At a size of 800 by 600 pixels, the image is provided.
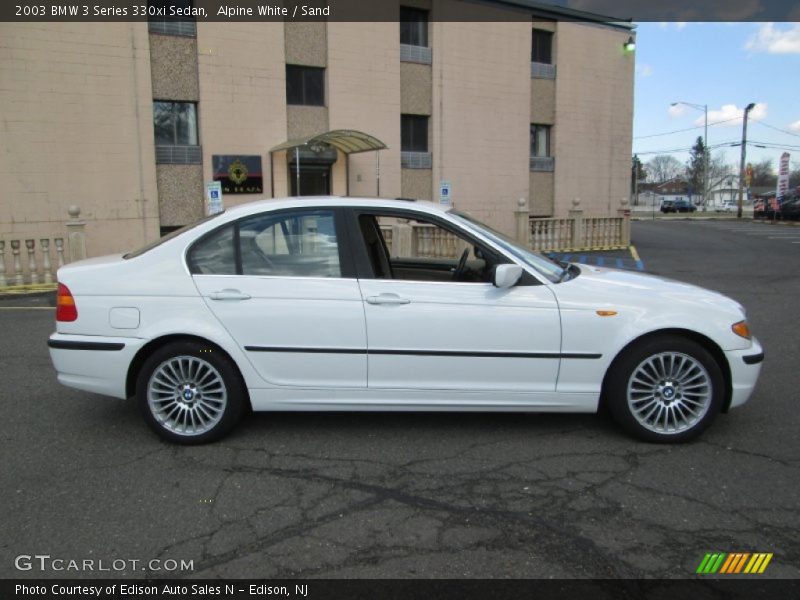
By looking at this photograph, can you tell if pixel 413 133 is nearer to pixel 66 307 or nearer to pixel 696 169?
pixel 66 307

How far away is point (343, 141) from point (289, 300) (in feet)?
43.7

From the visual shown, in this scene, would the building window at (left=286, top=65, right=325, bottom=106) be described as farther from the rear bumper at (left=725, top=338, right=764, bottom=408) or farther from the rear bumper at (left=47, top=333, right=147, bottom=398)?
the rear bumper at (left=725, top=338, right=764, bottom=408)

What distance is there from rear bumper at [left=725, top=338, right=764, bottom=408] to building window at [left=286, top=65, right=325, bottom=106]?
617 inches

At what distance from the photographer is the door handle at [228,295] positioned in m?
4.28

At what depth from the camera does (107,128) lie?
15953 millimetres

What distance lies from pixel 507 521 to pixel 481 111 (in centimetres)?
1893

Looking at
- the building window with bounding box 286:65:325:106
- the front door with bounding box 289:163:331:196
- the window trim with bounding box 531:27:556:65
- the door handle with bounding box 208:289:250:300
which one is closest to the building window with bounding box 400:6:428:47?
the building window with bounding box 286:65:325:106

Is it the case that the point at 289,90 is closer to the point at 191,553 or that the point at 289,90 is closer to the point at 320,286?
the point at 320,286

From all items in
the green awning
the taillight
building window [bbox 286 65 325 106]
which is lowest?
the taillight

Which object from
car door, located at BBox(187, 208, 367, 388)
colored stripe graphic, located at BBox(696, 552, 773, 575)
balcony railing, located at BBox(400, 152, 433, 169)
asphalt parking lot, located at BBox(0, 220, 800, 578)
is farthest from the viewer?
balcony railing, located at BBox(400, 152, 433, 169)

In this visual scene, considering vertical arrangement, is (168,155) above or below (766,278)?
above

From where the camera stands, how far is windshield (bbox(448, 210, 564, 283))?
14.5 ft

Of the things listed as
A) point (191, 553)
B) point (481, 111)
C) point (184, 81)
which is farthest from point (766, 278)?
point (184, 81)

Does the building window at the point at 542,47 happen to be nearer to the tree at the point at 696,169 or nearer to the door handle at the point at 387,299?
the door handle at the point at 387,299
